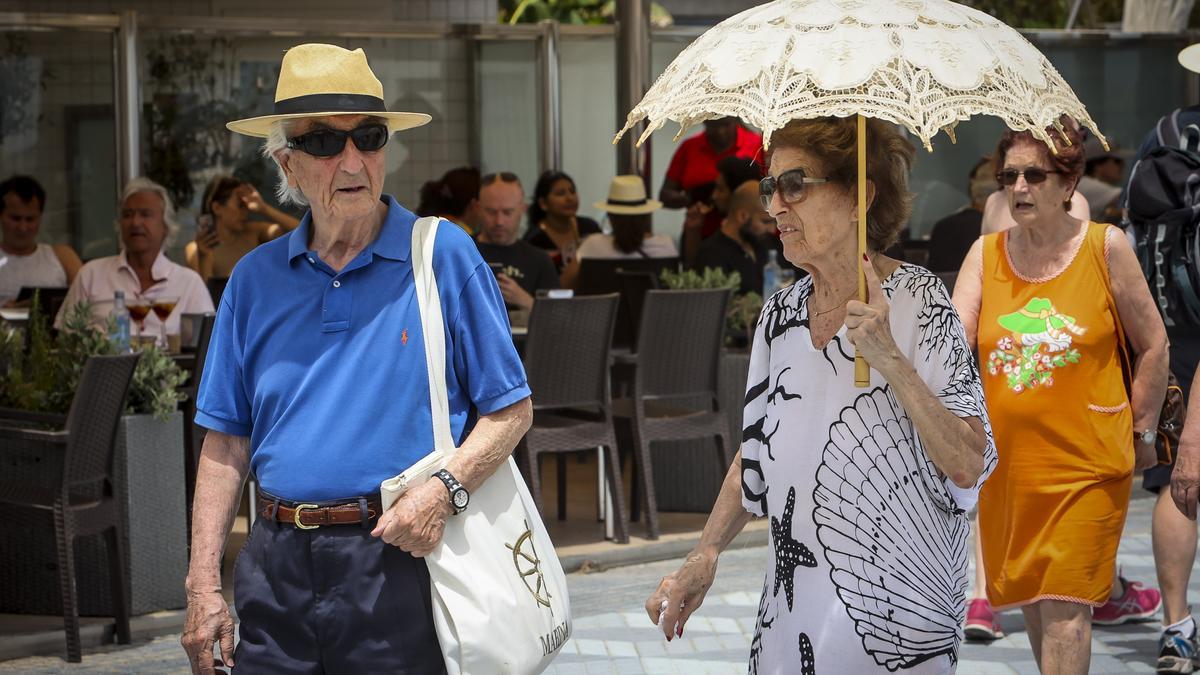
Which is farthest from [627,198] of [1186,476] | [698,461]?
[1186,476]

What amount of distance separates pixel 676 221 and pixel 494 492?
10893 millimetres

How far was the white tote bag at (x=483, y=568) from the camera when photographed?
3090mm

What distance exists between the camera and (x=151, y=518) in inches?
265

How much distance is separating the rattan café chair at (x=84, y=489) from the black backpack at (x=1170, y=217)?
11.6 feet

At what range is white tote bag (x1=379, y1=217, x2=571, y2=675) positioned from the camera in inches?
122

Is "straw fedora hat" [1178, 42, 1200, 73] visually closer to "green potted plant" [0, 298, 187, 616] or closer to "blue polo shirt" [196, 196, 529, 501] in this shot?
"blue polo shirt" [196, 196, 529, 501]

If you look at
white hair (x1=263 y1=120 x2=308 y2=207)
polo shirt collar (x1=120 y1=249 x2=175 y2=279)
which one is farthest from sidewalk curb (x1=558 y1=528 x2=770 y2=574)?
white hair (x1=263 y1=120 x2=308 y2=207)

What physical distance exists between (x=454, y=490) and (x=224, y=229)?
856 cm

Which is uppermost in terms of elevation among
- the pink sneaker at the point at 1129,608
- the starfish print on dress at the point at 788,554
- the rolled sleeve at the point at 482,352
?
the rolled sleeve at the point at 482,352

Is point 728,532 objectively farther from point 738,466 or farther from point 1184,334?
point 1184,334

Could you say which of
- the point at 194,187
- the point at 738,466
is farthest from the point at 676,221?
the point at 738,466

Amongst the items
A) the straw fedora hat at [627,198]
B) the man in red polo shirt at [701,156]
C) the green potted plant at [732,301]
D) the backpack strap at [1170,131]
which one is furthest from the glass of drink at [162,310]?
the man in red polo shirt at [701,156]

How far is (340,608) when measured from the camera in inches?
123

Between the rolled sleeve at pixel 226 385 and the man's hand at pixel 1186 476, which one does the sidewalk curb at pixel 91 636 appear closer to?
the rolled sleeve at pixel 226 385
